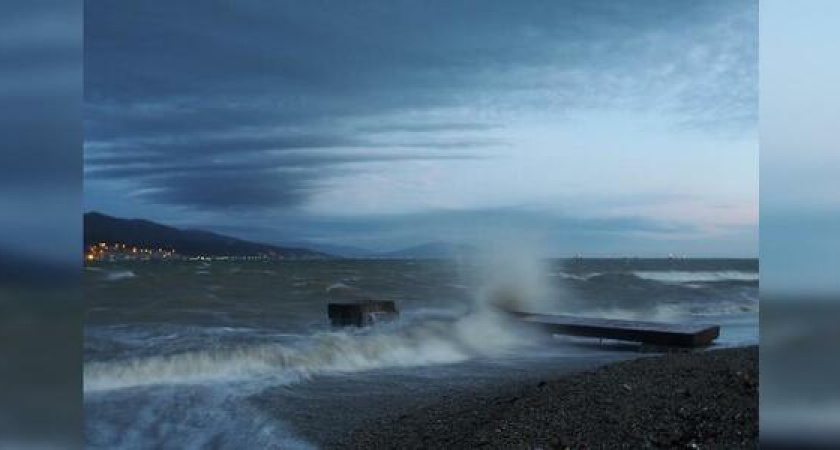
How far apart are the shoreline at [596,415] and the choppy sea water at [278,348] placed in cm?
64

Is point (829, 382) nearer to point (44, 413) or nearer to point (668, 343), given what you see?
point (44, 413)

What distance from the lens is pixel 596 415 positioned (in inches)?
132

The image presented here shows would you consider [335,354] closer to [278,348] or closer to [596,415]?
[278,348]

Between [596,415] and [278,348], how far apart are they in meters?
5.19

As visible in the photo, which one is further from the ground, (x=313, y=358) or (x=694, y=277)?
(x=313, y=358)

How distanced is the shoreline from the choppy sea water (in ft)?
2.11

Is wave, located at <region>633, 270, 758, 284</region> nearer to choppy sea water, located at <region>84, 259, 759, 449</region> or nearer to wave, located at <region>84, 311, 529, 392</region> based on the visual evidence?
choppy sea water, located at <region>84, 259, 759, 449</region>

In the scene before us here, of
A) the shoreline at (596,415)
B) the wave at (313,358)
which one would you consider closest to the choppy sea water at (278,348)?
the wave at (313,358)

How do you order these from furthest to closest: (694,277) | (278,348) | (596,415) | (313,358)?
1. (694,277)
2. (278,348)
3. (313,358)
4. (596,415)

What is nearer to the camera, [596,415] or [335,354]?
[596,415]

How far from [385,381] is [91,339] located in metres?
4.84

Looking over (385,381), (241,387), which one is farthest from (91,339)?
(385,381)

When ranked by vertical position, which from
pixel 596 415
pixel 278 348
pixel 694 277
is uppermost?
pixel 596 415

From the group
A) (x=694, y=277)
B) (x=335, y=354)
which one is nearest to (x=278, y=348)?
(x=335, y=354)
